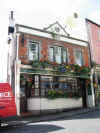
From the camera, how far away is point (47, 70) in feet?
37.7

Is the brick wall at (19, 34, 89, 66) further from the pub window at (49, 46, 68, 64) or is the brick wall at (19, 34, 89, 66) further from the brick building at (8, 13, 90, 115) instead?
the pub window at (49, 46, 68, 64)

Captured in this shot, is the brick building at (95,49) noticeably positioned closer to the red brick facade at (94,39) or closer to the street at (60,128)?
the red brick facade at (94,39)

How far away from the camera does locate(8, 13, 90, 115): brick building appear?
10.5 meters

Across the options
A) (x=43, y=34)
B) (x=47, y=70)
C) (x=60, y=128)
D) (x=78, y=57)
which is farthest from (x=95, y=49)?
(x=60, y=128)

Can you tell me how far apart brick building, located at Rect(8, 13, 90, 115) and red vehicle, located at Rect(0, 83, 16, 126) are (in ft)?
12.8

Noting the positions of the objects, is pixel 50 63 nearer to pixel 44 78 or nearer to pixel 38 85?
pixel 44 78

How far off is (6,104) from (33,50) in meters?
6.77

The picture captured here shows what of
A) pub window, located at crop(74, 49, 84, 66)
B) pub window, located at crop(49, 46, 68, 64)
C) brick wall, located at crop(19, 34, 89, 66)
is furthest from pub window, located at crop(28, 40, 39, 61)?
pub window, located at crop(74, 49, 84, 66)

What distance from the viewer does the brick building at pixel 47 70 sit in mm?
10479

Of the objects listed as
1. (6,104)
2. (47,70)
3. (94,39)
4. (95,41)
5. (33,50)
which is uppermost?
(94,39)

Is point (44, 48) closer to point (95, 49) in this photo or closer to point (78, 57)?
point (78, 57)

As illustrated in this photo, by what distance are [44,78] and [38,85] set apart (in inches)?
34.2

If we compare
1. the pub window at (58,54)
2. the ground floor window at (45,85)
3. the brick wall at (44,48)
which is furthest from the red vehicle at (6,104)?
the pub window at (58,54)

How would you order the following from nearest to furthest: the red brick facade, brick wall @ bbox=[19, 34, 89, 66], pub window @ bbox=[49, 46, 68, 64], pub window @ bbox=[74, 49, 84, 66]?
brick wall @ bbox=[19, 34, 89, 66] → pub window @ bbox=[49, 46, 68, 64] → pub window @ bbox=[74, 49, 84, 66] → the red brick facade
